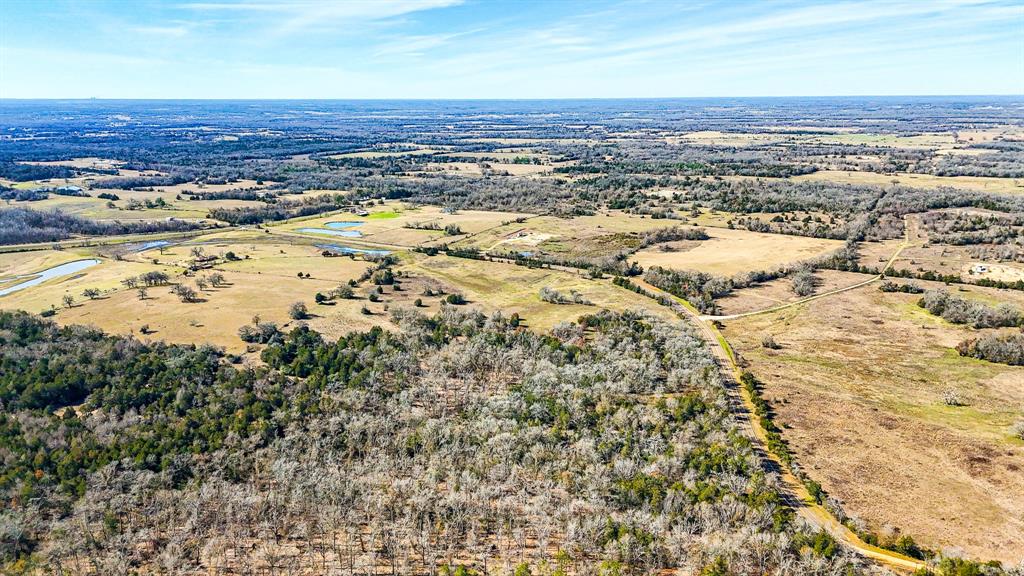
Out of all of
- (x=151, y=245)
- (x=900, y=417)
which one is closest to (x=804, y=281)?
(x=900, y=417)

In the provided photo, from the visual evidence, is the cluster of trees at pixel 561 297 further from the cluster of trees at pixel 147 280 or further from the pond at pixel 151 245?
the pond at pixel 151 245

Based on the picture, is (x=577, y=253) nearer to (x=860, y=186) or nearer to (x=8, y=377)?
(x=8, y=377)

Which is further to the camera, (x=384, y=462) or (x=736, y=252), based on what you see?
(x=736, y=252)

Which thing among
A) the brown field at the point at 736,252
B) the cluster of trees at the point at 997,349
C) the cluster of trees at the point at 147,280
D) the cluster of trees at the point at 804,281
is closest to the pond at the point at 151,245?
the cluster of trees at the point at 147,280

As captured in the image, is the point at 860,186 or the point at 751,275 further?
the point at 860,186

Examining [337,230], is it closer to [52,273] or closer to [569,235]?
[569,235]

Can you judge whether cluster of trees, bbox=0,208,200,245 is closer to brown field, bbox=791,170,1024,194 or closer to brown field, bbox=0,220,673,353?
brown field, bbox=0,220,673,353

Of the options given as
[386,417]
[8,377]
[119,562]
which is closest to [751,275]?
[386,417]
